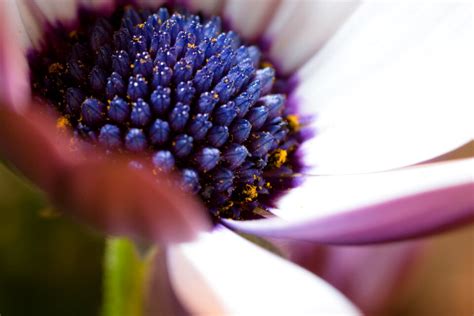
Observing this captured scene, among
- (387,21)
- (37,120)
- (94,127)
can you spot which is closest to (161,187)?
(37,120)

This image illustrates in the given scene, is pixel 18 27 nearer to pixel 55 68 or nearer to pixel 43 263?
pixel 55 68

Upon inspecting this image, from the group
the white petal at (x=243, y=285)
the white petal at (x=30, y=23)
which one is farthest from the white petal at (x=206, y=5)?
the white petal at (x=243, y=285)

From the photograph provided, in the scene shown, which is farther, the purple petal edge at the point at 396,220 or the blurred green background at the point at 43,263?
the blurred green background at the point at 43,263

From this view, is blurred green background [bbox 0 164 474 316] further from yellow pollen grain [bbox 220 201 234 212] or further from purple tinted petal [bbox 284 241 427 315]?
yellow pollen grain [bbox 220 201 234 212]

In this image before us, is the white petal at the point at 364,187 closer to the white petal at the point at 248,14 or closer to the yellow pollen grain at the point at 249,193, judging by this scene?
the yellow pollen grain at the point at 249,193

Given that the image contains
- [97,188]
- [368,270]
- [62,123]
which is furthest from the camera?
[368,270]

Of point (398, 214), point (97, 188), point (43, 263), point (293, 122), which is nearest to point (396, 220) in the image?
point (398, 214)

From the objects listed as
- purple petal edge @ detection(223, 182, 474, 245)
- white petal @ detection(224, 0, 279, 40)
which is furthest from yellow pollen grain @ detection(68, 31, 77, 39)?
purple petal edge @ detection(223, 182, 474, 245)
